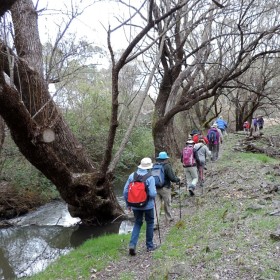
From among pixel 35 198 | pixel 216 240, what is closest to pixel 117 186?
pixel 35 198

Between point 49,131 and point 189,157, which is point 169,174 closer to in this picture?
point 189,157

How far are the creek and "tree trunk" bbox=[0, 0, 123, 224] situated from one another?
2.45 ft

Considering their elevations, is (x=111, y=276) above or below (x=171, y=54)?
below

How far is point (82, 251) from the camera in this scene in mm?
8430

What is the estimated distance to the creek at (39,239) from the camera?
955 cm

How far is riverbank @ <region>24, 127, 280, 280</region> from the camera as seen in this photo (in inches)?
223

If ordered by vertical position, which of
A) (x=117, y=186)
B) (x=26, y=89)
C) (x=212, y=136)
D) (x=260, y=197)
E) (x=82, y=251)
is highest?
(x=26, y=89)

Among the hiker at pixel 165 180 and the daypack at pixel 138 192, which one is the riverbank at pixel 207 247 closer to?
the hiker at pixel 165 180

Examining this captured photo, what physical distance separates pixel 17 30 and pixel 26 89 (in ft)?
5.49

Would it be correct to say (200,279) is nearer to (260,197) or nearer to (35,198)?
(260,197)

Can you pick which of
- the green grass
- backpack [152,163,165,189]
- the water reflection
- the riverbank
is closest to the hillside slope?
the riverbank

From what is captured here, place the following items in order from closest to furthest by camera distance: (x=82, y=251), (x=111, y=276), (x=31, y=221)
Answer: (x=111, y=276) → (x=82, y=251) → (x=31, y=221)

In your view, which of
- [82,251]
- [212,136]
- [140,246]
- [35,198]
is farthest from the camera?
[35,198]

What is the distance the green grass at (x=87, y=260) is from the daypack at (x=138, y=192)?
1.49 m
